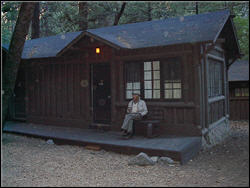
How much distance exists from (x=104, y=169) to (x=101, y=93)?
4.10 metres

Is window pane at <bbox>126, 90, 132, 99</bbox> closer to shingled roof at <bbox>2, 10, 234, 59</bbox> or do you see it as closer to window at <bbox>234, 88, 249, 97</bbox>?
shingled roof at <bbox>2, 10, 234, 59</bbox>

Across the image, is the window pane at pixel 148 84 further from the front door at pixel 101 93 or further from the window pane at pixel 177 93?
the front door at pixel 101 93

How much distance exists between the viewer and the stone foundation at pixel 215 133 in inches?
317

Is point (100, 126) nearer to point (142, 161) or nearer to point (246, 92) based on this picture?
point (142, 161)

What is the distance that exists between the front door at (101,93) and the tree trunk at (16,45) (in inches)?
107

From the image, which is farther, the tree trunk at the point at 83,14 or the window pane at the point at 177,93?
the tree trunk at the point at 83,14

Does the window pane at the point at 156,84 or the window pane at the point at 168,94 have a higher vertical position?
the window pane at the point at 156,84

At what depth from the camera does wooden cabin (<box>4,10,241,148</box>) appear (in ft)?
26.0

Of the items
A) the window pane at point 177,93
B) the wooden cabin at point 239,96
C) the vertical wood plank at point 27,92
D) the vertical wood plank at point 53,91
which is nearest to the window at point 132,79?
the window pane at point 177,93

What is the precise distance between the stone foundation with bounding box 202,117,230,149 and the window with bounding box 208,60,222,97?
105 cm

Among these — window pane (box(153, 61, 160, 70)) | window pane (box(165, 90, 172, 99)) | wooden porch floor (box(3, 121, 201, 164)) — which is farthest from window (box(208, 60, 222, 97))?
wooden porch floor (box(3, 121, 201, 164))

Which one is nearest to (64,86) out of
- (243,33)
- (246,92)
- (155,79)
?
(155,79)

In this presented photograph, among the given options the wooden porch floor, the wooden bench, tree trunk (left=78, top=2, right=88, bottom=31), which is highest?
tree trunk (left=78, top=2, right=88, bottom=31)

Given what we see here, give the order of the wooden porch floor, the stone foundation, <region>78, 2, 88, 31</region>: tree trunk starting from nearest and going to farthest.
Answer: the wooden porch floor, the stone foundation, <region>78, 2, 88, 31</region>: tree trunk
